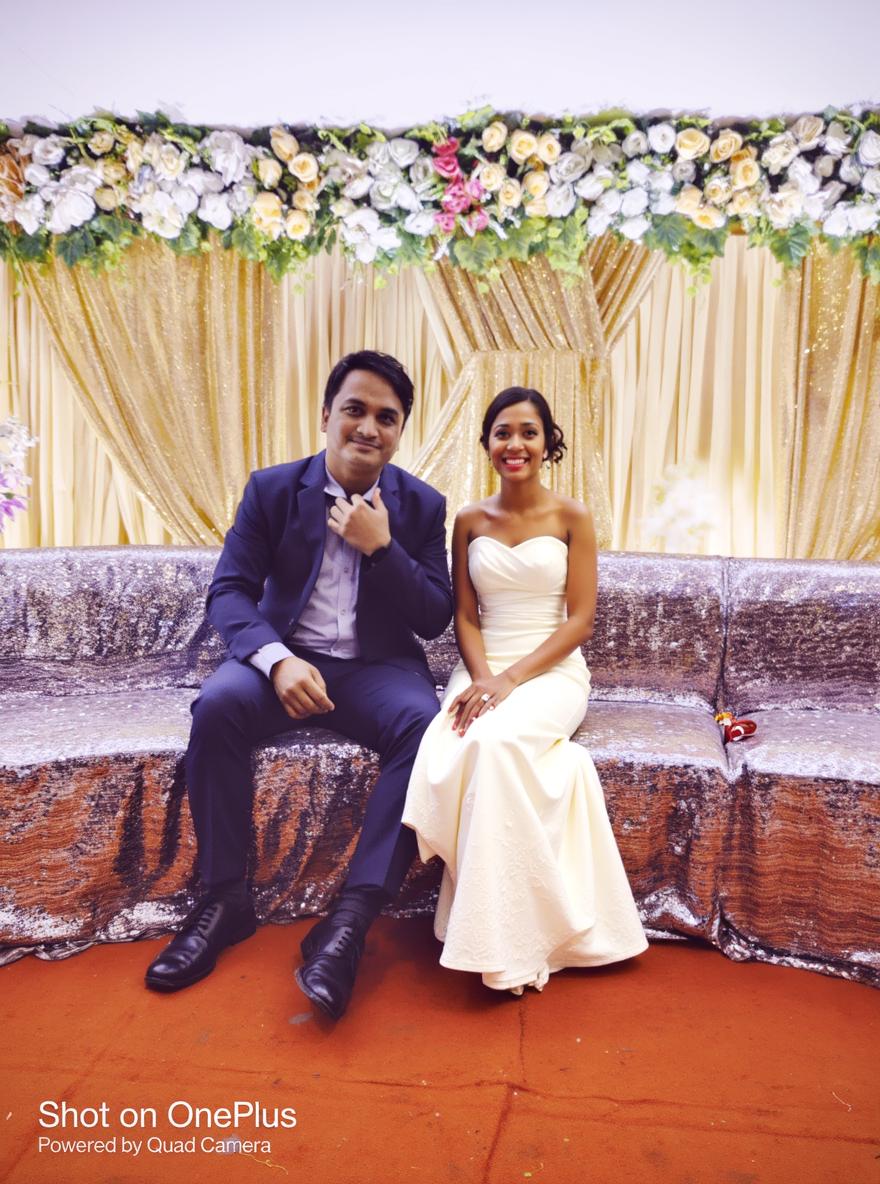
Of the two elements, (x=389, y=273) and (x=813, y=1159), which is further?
(x=389, y=273)

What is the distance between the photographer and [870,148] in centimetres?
320

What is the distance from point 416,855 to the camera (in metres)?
2.17

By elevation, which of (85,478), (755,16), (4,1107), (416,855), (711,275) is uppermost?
(755,16)

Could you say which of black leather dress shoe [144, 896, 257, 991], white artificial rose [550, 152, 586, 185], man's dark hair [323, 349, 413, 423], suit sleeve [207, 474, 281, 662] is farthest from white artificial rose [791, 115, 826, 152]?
black leather dress shoe [144, 896, 257, 991]

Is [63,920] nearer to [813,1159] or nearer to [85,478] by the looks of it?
[813,1159]

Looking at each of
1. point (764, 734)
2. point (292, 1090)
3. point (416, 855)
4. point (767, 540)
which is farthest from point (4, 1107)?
point (767, 540)

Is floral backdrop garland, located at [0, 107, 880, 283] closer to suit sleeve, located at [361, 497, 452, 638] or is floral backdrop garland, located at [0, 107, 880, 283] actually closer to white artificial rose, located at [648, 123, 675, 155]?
white artificial rose, located at [648, 123, 675, 155]

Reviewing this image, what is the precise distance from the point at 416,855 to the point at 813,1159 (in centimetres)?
107

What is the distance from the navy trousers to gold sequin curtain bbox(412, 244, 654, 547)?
1.67m

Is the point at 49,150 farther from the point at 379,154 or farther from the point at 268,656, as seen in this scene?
the point at 268,656

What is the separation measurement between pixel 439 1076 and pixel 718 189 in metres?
3.36

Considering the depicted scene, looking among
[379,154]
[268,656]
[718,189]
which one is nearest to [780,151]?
[718,189]

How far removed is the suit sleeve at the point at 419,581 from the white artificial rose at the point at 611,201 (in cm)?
172

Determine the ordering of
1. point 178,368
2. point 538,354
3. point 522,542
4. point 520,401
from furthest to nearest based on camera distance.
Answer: point 178,368 → point 538,354 → point 522,542 → point 520,401
